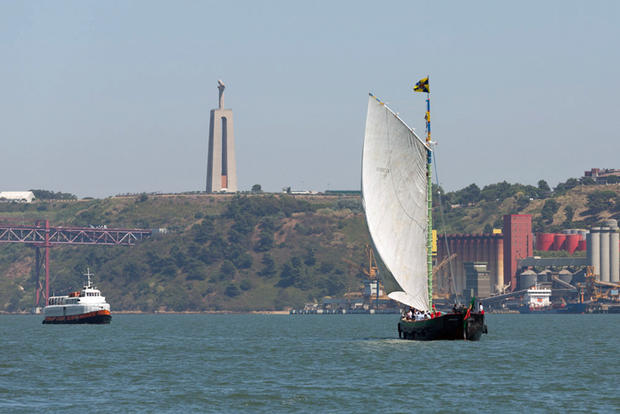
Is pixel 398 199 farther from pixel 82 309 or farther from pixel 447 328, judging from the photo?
pixel 82 309

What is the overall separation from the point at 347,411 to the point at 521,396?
11.4 m

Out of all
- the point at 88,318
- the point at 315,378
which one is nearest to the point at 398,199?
the point at 315,378

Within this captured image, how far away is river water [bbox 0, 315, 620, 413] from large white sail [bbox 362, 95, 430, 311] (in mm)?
8065

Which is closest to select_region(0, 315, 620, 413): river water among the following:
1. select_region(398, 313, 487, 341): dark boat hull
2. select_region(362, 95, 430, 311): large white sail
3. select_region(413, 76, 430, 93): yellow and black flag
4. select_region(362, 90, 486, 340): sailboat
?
select_region(398, 313, 487, 341): dark boat hull

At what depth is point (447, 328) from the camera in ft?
315

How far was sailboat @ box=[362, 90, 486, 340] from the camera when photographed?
3750 inches

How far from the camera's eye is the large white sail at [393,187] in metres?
95.2

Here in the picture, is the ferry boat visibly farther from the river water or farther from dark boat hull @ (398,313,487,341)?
dark boat hull @ (398,313,487,341)

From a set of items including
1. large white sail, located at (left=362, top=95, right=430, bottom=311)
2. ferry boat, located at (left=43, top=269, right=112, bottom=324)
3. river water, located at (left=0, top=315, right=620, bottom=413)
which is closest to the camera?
river water, located at (left=0, top=315, right=620, bottom=413)

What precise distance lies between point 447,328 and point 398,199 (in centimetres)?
1112

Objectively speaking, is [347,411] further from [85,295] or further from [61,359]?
[85,295]

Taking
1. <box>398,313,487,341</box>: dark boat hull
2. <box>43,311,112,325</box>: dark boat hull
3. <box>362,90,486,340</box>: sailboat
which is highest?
<box>362,90,486,340</box>: sailboat

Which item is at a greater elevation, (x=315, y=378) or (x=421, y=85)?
(x=421, y=85)

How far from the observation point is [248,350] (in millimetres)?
107250
